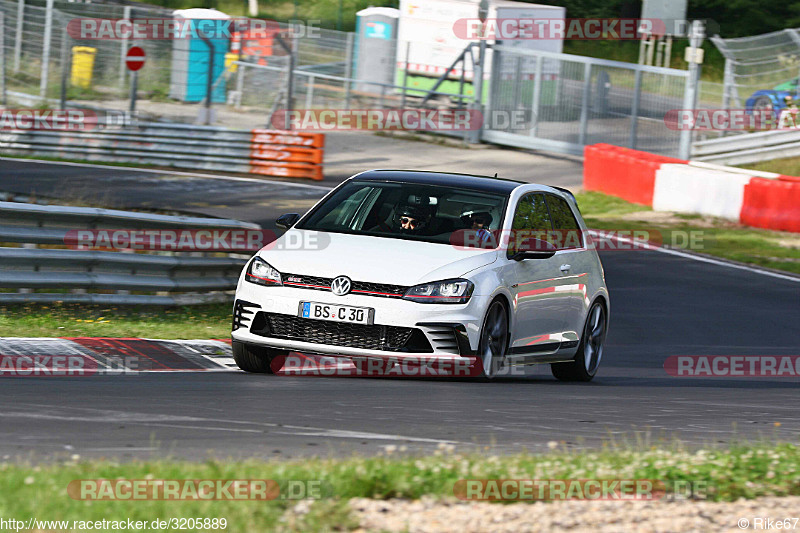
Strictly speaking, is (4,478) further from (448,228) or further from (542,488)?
(448,228)

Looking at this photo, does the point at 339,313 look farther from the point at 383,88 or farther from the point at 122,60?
the point at 383,88

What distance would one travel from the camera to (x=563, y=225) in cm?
1048

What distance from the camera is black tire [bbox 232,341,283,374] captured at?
29.2 ft

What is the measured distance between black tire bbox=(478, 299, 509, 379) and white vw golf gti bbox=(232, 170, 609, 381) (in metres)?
0.01

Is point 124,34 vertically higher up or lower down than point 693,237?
higher up

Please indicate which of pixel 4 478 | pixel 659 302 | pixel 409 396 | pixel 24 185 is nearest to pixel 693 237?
pixel 659 302

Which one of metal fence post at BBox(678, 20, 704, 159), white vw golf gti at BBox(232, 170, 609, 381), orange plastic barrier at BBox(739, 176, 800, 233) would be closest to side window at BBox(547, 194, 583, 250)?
white vw golf gti at BBox(232, 170, 609, 381)

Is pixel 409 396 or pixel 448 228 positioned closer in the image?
pixel 409 396

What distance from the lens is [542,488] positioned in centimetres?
508

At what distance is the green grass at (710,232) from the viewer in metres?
19.5

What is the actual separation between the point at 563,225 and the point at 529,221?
2.38ft

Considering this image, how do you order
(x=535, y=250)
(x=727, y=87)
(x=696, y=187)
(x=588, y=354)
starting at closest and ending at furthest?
(x=535, y=250), (x=588, y=354), (x=696, y=187), (x=727, y=87)

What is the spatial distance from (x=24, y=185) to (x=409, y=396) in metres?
14.3

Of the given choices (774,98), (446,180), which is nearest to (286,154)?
(774,98)
